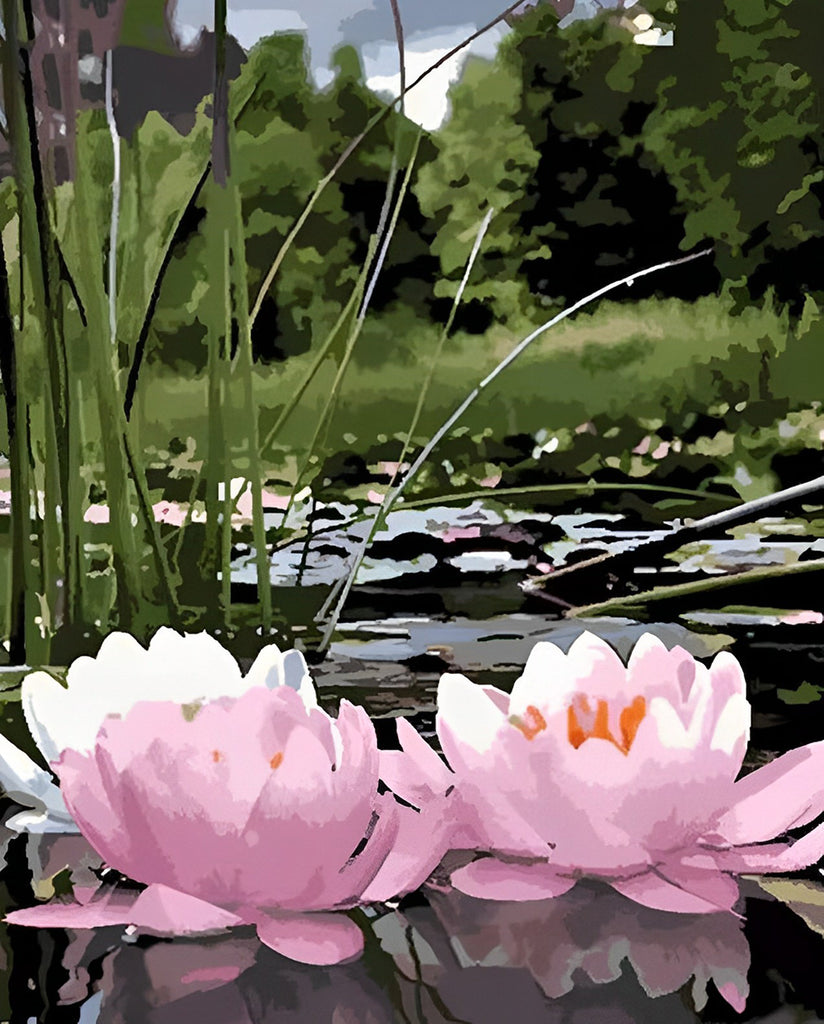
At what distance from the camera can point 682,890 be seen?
205 mm

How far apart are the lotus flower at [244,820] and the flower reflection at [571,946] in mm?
32

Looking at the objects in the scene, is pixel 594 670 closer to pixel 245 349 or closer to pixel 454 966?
pixel 454 966

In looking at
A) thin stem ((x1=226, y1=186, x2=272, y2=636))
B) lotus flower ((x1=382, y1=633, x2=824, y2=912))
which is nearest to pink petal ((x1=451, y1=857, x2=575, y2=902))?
lotus flower ((x1=382, y1=633, x2=824, y2=912))

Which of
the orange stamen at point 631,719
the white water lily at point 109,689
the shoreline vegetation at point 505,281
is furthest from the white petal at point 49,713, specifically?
the shoreline vegetation at point 505,281

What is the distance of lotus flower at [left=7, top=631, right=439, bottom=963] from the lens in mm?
170

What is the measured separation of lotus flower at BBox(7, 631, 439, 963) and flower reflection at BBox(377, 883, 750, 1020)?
32 millimetres

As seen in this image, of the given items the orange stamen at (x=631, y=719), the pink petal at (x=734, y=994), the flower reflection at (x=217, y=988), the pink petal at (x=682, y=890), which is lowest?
the pink petal at (x=734, y=994)

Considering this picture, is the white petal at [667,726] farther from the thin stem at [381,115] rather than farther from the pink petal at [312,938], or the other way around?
the thin stem at [381,115]

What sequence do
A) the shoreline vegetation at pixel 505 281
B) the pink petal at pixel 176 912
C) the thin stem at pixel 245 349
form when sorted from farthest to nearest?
the shoreline vegetation at pixel 505 281, the thin stem at pixel 245 349, the pink petal at pixel 176 912

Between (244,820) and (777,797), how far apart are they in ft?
0.31

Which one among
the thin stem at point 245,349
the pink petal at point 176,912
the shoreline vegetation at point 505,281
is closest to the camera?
the pink petal at point 176,912

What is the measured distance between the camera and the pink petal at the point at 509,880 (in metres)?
0.20

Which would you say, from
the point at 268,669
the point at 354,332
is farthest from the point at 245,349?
the point at 268,669

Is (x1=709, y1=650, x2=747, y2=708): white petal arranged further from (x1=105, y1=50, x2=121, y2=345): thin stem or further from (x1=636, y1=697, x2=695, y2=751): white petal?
(x1=105, y1=50, x2=121, y2=345): thin stem
